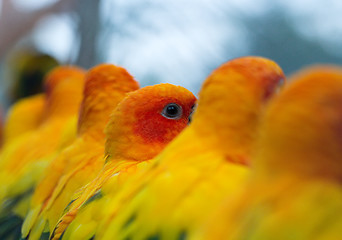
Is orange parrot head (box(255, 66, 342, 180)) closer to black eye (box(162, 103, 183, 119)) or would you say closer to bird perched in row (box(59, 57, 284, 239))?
bird perched in row (box(59, 57, 284, 239))

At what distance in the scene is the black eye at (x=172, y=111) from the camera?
161cm

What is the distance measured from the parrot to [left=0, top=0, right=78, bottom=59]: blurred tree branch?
3205mm

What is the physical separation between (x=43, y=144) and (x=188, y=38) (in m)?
1.42

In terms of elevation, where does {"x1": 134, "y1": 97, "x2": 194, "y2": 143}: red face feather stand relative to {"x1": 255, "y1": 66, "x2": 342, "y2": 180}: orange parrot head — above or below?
below

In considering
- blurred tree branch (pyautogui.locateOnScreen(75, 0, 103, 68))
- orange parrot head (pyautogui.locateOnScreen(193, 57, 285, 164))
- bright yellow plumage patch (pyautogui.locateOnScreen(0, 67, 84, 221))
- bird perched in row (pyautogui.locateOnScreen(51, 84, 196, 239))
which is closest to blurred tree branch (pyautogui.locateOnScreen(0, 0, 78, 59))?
blurred tree branch (pyautogui.locateOnScreen(75, 0, 103, 68))

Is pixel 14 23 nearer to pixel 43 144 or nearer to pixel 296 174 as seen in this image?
pixel 43 144

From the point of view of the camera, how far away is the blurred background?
10.4ft

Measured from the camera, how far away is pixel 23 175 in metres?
2.42

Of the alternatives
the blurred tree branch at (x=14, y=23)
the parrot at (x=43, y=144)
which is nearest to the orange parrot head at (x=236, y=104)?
the parrot at (x=43, y=144)

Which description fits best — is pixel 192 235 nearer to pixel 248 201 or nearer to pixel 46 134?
pixel 248 201

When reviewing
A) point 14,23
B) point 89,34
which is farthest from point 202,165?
point 14,23

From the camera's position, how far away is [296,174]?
83 cm

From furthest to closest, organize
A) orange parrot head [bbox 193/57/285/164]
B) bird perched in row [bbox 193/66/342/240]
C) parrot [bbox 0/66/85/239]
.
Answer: parrot [bbox 0/66/85/239], orange parrot head [bbox 193/57/285/164], bird perched in row [bbox 193/66/342/240]

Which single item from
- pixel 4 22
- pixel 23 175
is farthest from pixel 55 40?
pixel 23 175
